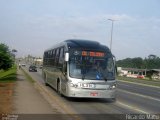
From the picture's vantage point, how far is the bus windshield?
17.1m

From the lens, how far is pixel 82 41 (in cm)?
1889

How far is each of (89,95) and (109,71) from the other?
1479 mm

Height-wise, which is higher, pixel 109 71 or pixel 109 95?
pixel 109 71

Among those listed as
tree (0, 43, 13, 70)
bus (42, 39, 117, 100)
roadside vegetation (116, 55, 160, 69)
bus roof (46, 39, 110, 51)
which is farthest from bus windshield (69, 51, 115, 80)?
roadside vegetation (116, 55, 160, 69)

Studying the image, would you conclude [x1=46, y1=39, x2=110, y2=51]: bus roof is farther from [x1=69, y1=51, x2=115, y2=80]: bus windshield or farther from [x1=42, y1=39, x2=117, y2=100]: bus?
[x1=69, y1=51, x2=115, y2=80]: bus windshield

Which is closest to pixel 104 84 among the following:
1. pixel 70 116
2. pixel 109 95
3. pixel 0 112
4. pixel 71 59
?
pixel 109 95

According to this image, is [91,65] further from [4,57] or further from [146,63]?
[146,63]

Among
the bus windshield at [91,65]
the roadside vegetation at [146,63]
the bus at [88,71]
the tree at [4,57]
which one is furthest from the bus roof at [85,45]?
the roadside vegetation at [146,63]

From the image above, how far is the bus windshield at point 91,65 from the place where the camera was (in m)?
17.1

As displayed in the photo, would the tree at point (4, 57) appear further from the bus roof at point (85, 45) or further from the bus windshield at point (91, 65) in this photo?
the bus windshield at point (91, 65)

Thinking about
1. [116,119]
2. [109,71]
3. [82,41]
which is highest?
[82,41]

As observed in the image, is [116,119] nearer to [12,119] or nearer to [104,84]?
[12,119]

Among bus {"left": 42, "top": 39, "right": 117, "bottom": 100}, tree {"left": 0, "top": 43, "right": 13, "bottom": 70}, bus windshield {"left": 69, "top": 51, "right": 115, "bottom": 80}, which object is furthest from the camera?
tree {"left": 0, "top": 43, "right": 13, "bottom": 70}

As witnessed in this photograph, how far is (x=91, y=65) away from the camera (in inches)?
687
